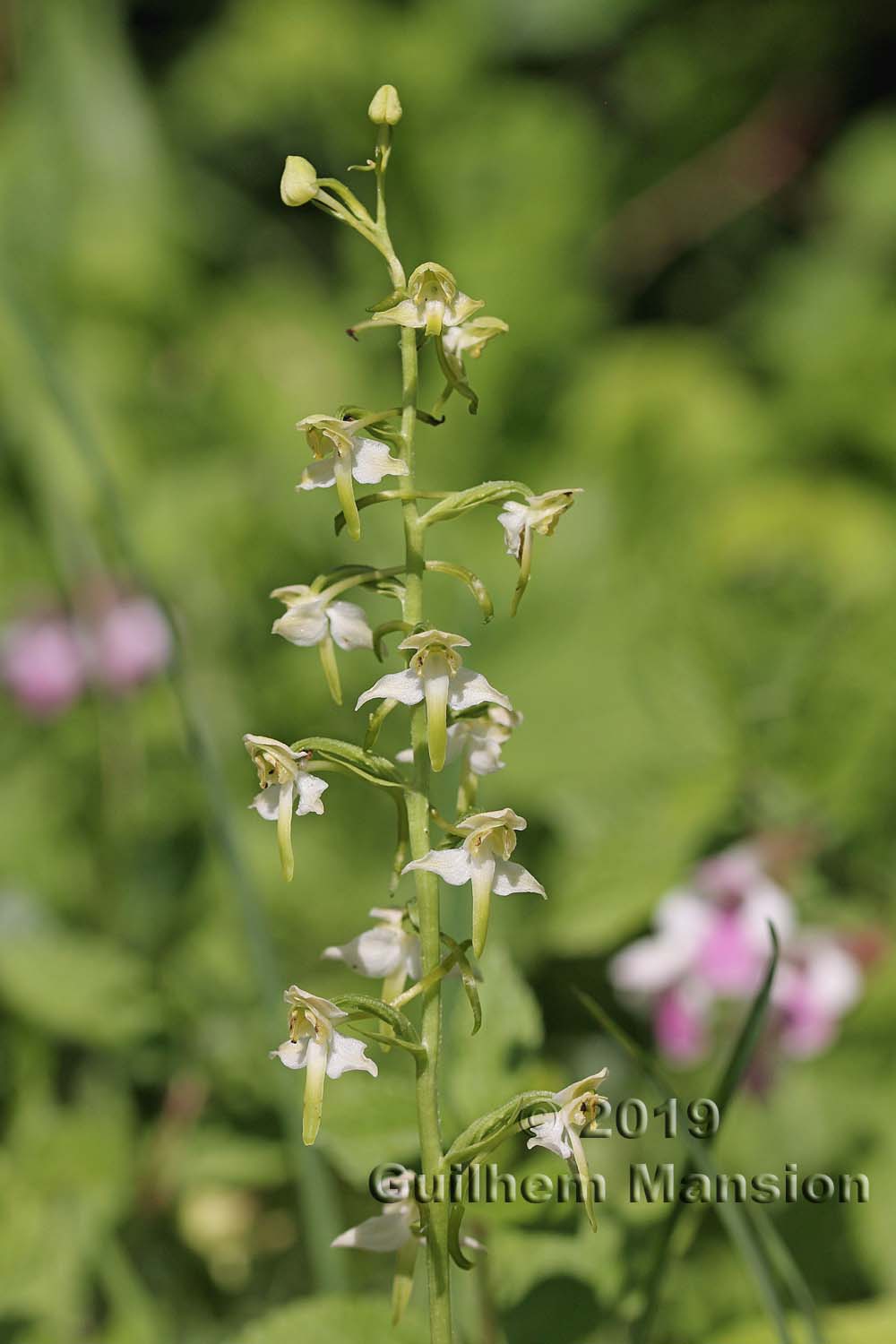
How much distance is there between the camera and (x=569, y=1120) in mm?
756

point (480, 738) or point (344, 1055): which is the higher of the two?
point (480, 738)

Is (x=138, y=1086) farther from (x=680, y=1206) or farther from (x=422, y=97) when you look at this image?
(x=422, y=97)

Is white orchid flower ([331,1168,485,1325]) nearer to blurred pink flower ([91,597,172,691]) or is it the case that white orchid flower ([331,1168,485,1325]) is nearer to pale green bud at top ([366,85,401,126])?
pale green bud at top ([366,85,401,126])

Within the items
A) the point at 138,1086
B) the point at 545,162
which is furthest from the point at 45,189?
the point at 138,1086

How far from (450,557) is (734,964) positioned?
1.09 meters

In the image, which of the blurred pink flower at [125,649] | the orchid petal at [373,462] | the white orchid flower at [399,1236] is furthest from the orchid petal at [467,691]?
the blurred pink flower at [125,649]

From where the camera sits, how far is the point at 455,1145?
74cm

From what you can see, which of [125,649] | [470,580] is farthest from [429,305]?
[125,649]

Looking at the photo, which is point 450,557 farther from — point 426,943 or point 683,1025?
point 426,943

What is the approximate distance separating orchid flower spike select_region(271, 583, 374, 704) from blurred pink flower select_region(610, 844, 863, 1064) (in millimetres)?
809

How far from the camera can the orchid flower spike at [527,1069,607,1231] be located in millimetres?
743

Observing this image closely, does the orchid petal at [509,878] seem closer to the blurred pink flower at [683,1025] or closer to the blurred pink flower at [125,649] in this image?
the blurred pink flower at [683,1025]

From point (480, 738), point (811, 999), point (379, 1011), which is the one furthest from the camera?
point (811, 999)

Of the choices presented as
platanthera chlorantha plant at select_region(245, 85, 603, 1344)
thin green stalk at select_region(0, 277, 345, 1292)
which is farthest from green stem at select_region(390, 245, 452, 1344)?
thin green stalk at select_region(0, 277, 345, 1292)
